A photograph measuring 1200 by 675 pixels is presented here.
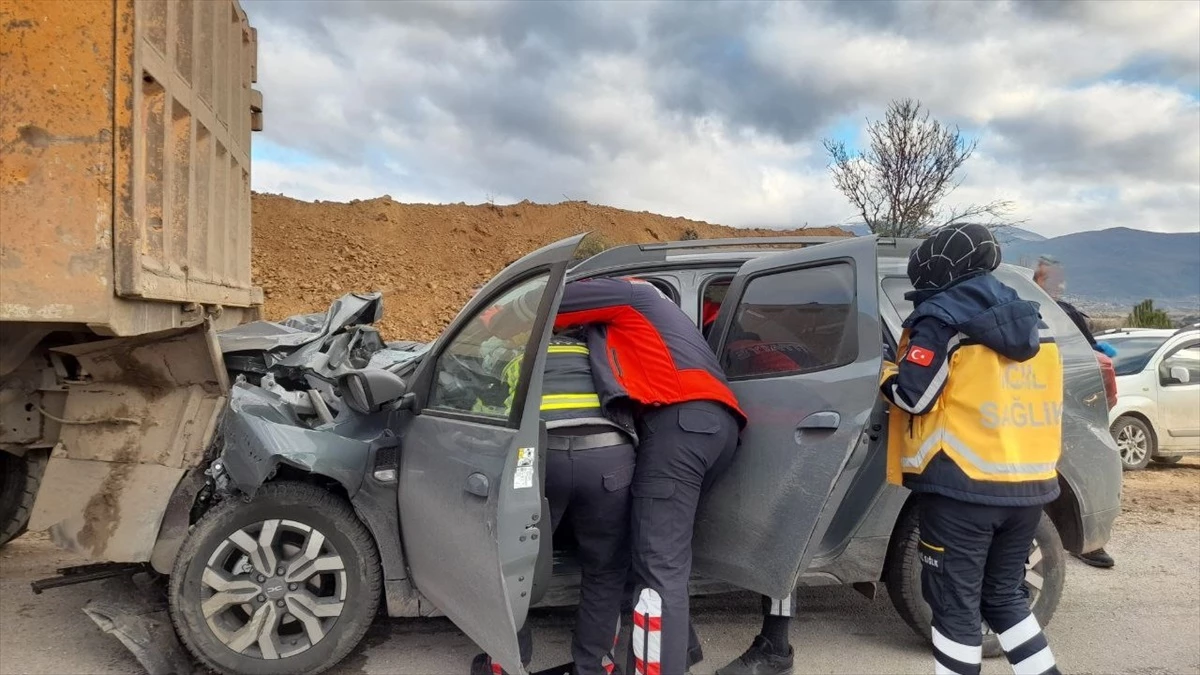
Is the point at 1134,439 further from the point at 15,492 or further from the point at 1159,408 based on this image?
the point at 15,492

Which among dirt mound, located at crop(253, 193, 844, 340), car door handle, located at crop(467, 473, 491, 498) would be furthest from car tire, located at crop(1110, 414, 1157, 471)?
dirt mound, located at crop(253, 193, 844, 340)

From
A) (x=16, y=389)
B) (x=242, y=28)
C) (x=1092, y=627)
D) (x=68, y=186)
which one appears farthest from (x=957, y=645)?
(x=242, y=28)

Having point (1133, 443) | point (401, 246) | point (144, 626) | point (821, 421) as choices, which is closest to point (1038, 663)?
point (821, 421)

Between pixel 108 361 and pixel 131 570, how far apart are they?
3.29 ft

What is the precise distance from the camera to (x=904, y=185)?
1858cm

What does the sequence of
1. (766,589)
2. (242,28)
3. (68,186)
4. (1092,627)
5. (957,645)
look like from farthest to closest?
(242,28)
(1092,627)
(766,589)
(957,645)
(68,186)

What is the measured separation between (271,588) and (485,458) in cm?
126

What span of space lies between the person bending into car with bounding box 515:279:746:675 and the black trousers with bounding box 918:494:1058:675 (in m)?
0.84

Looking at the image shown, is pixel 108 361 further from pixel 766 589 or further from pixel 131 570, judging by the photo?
pixel 766 589

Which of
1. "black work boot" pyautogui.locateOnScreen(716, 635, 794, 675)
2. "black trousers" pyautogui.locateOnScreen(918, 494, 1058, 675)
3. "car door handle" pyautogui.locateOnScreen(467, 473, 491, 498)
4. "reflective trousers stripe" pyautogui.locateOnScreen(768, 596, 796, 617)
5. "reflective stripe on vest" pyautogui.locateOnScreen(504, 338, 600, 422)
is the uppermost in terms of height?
"reflective stripe on vest" pyautogui.locateOnScreen(504, 338, 600, 422)

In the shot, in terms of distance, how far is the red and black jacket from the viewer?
2.88m

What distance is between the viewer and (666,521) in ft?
9.42

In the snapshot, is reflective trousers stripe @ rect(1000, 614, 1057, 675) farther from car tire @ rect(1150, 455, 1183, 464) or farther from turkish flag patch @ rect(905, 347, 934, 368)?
car tire @ rect(1150, 455, 1183, 464)

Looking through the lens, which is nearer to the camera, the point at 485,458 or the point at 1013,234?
the point at 485,458
